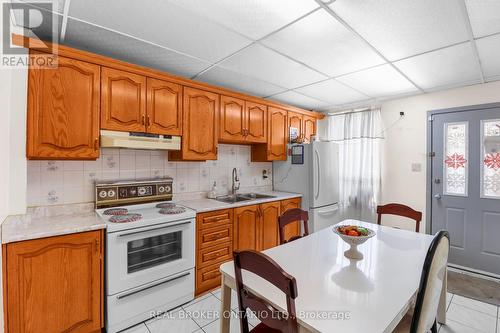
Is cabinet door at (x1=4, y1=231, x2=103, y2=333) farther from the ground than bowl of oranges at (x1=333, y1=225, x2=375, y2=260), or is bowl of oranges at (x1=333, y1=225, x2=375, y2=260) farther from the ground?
bowl of oranges at (x1=333, y1=225, x2=375, y2=260)

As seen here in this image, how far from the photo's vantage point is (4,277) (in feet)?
4.66

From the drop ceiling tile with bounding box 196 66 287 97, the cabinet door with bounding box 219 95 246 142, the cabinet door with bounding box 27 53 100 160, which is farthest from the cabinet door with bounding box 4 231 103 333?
the drop ceiling tile with bounding box 196 66 287 97

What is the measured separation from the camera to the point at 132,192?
2.40 m

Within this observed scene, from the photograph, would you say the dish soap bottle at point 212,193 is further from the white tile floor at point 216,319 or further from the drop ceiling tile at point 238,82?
the drop ceiling tile at point 238,82

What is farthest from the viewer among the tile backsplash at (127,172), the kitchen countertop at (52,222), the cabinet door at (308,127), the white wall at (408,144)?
the cabinet door at (308,127)

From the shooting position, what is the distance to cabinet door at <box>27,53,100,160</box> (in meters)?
1.73

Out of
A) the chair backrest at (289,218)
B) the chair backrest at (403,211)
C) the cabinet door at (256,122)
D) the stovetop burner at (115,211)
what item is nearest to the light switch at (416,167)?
the chair backrest at (403,211)

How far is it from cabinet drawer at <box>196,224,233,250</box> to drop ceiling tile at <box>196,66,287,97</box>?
5.39ft

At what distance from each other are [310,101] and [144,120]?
245 centimetres

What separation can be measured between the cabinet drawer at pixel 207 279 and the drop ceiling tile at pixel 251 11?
7.17 ft

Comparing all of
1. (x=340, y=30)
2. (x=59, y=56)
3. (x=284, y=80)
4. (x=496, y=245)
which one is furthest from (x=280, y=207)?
(x=59, y=56)

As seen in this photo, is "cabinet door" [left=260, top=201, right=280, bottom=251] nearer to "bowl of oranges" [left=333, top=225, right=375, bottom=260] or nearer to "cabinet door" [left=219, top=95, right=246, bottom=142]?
"cabinet door" [left=219, top=95, right=246, bottom=142]

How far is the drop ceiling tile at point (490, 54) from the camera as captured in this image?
1853 mm

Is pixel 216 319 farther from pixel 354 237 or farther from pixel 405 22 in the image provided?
pixel 405 22
